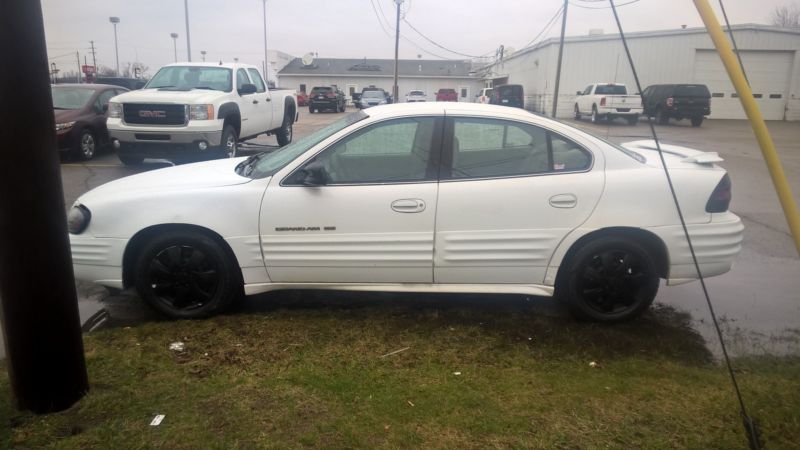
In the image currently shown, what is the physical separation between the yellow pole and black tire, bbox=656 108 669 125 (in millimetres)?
27268

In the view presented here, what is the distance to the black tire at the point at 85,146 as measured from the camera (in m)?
12.2

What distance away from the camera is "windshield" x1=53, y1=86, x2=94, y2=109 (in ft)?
40.8

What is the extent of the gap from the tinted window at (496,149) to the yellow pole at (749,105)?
1.86 metres

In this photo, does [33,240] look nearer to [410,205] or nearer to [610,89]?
[410,205]

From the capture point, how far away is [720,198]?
420 centimetres

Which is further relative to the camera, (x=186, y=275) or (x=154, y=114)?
(x=154, y=114)

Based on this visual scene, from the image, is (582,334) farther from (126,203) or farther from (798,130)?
(798,130)

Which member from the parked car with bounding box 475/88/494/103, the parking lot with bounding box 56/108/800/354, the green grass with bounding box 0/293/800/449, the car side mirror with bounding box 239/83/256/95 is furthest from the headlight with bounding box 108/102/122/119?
the parked car with bounding box 475/88/494/103

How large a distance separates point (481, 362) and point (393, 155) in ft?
5.37

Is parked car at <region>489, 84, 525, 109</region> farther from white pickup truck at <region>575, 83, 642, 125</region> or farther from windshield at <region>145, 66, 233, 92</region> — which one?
windshield at <region>145, 66, 233, 92</region>

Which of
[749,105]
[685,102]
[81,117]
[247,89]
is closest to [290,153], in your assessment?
[749,105]

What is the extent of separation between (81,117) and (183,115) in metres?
3.57

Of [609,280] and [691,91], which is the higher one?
[691,91]

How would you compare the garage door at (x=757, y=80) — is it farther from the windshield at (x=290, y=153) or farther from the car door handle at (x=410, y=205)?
the car door handle at (x=410, y=205)
